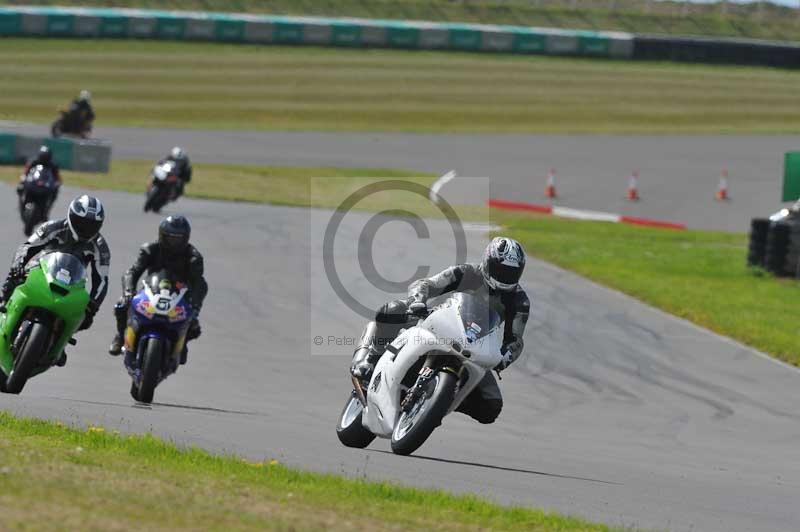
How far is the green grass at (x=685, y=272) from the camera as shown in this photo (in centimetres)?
1817

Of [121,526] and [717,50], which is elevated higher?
[717,50]

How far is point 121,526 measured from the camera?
5734 millimetres

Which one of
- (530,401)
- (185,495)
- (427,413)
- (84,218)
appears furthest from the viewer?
(530,401)

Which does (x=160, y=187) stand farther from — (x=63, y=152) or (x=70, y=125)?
(x=70, y=125)

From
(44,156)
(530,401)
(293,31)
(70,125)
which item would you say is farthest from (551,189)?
(293,31)

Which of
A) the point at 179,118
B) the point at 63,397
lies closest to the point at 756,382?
the point at 63,397

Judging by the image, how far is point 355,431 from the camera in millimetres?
9828

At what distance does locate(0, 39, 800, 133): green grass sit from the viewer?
49031 mm

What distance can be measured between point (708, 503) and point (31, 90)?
148 feet

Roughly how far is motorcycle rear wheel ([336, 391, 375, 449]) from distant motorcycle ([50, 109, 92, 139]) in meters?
26.7

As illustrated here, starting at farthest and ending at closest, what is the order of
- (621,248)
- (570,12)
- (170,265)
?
(570,12) < (621,248) < (170,265)

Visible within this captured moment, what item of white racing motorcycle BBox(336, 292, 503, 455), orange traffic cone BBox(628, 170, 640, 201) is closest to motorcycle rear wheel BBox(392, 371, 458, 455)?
white racing motorcycle BBox(336, 292, 503, 455)

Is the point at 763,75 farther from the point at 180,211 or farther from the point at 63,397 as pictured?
the point at 63,397

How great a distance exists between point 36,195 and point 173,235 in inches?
419
